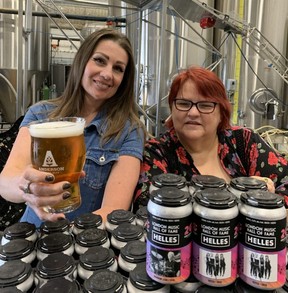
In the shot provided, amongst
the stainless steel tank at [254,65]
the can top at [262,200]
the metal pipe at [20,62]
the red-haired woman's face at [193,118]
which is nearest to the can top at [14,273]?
the can top at [262,200]

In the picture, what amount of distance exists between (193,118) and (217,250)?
0.71 metres

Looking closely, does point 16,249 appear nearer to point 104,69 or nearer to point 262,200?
point 262,200

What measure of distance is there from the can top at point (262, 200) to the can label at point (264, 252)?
2 centimetres

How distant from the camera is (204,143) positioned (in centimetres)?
120

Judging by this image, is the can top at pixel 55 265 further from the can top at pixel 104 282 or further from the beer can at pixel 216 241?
the beer can at pixel 216 241

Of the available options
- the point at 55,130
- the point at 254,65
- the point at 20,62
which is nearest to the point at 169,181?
the point at 55,130

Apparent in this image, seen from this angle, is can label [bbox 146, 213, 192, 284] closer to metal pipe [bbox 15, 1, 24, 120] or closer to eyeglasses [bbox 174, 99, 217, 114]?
eyeglasses [bbox 174, 99, 217, 114]

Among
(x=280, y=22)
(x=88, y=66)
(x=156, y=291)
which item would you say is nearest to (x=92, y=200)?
(x=88, y=66)

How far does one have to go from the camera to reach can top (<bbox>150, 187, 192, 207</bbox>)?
447 millimetres

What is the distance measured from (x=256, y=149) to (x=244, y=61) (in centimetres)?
143

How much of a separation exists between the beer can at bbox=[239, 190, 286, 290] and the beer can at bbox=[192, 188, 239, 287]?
16 millimetres

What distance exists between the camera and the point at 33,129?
0.59 metres

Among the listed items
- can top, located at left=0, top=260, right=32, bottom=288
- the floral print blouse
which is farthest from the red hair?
can top, located at left=0, top=260, right=32, bottom=288

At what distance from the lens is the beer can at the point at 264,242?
1.42 ft
